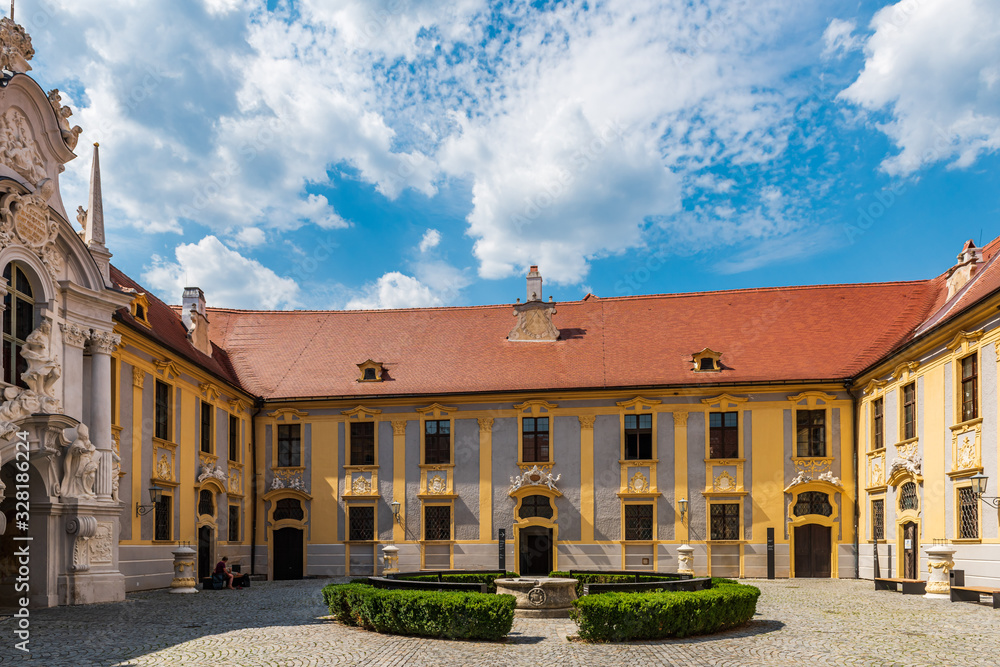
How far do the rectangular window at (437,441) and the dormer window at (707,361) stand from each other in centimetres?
845

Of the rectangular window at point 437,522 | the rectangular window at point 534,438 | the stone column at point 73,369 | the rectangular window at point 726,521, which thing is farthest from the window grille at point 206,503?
the rectangular window at point 726,521

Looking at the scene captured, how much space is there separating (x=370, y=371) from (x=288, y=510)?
5464 millimetres

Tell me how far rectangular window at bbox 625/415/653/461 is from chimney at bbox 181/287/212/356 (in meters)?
14.2

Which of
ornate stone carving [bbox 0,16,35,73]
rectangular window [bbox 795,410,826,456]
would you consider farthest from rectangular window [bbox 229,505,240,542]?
rectangular window [bbox 795,410,826,456]

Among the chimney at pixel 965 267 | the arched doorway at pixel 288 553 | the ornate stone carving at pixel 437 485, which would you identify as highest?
the chimney at pixel 965 267

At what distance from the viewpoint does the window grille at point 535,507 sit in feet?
97.5

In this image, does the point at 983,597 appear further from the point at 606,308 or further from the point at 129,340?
the point at 129,340

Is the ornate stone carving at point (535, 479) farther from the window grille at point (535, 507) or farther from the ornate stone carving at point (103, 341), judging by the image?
the ornate stone carving at point (103, 341)

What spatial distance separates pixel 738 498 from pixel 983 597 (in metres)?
10.5

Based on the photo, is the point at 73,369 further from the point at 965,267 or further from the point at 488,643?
the point at 965,267

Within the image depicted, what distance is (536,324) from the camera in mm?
32406

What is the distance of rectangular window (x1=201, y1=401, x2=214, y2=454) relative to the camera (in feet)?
88.5

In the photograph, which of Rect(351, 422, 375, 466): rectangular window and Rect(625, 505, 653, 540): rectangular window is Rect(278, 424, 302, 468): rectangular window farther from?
Rect(625, 505, 653, 540): rectangular window

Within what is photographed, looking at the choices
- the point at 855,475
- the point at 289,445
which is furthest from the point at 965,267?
the point at 289,445
